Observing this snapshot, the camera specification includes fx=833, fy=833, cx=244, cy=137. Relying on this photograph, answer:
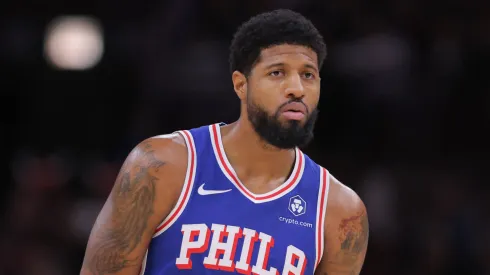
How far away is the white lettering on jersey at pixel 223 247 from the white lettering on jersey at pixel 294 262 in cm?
24

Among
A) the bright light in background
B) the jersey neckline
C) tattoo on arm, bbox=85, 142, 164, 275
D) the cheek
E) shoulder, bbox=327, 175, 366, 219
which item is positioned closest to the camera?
tattoo on arm, bbox=85, 142, 164, 275

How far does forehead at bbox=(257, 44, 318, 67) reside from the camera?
355cm

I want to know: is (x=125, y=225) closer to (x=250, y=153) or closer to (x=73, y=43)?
(x=250, y=153)

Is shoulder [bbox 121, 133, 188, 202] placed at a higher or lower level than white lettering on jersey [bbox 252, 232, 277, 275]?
higher

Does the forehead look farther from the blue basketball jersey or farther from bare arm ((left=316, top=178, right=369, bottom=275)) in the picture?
bare arm ((left=316, top=178, right=369, bottom=275))

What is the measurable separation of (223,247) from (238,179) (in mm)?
328

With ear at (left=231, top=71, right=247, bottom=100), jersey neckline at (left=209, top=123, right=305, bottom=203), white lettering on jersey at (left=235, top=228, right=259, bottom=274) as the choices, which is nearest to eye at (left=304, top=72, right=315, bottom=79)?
ear at (left=231, top=71, right=247, bottom=100)

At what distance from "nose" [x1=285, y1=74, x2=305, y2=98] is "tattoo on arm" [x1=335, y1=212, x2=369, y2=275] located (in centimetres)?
66

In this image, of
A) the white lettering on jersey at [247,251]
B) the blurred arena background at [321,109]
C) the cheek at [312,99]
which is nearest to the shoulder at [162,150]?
the white lettering on jersey at [247,251]

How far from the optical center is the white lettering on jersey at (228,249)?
3.49m

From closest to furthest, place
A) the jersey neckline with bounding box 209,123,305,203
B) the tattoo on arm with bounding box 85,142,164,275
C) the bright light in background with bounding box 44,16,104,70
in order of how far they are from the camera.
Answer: the tattoo on arm with bounding box 85,142,164,275
the jersey neckline with bounding box 209,123,305,203
the bright light in background with bounding box 44,16,104,70

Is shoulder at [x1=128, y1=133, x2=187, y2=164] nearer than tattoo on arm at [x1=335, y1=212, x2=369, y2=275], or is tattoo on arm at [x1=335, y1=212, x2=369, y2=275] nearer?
shoulder at [x1=128, y1=133, x2=187, y2=164]

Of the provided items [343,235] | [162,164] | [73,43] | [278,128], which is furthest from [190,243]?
[73,43]

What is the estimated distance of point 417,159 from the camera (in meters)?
7.61
